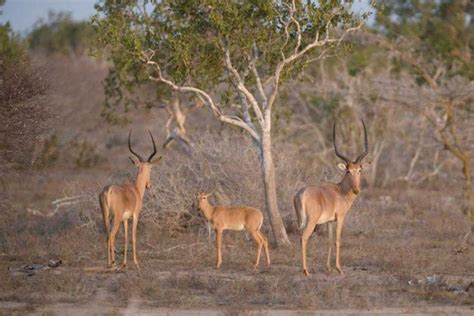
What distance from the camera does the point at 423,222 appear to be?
19.6 m

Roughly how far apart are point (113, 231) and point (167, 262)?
4.12 feet

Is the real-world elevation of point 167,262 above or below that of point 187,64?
below

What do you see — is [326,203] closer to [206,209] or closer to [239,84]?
[206,209]

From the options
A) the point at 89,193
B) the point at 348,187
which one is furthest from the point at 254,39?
the point at 89,193

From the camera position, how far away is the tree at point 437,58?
20094mm

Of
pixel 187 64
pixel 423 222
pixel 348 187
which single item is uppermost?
pixel 187 64

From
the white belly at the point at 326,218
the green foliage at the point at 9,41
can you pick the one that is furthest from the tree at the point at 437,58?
the green foliage at the point at 9,41

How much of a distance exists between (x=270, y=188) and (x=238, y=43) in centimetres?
266

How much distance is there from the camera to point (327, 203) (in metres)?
13.4

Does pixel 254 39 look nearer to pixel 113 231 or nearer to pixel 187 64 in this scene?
pixel 187 64

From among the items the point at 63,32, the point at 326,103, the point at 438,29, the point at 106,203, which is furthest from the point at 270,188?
the point at 63,32

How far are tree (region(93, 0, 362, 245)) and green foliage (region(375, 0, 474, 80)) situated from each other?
25.3ft

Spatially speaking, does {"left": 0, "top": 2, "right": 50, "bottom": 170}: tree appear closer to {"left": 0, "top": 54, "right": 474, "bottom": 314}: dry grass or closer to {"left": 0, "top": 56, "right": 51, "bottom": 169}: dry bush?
{"left": 0, "top": 56, "right": 51, "bottom": 169}: dry bush

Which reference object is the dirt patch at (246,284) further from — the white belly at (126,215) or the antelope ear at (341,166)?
the antelope ear at (341,166)
